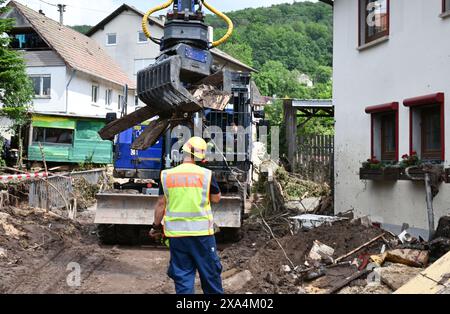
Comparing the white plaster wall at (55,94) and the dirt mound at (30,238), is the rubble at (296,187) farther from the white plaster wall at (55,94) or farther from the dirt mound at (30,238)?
the white plaster wall at (55,94)

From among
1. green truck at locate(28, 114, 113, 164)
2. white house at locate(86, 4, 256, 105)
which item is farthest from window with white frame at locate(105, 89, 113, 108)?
green truck at locate(28, 114, 113, 164)

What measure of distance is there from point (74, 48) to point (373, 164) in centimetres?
2886

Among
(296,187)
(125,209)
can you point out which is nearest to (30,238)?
(125,209)

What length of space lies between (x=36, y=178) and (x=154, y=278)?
7.12 m

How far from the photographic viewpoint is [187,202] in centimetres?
546

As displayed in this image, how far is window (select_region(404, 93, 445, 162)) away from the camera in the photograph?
8.74 m

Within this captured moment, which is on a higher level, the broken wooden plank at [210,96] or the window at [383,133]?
the broken wooden plank at [210,96]

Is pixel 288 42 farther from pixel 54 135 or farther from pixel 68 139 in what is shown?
pixel 54 135

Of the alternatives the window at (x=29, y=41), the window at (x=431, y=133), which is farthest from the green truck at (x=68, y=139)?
the window at (x=431, y=133)

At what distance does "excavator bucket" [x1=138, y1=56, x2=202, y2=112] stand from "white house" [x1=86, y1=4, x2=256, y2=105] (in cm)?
3507

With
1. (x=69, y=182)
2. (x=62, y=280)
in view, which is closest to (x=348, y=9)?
(x=62, y=280)

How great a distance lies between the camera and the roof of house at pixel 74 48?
3283 centimetres

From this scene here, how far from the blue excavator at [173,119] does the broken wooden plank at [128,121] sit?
18 mm

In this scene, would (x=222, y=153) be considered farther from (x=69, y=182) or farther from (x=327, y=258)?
(x=69, y=182)
